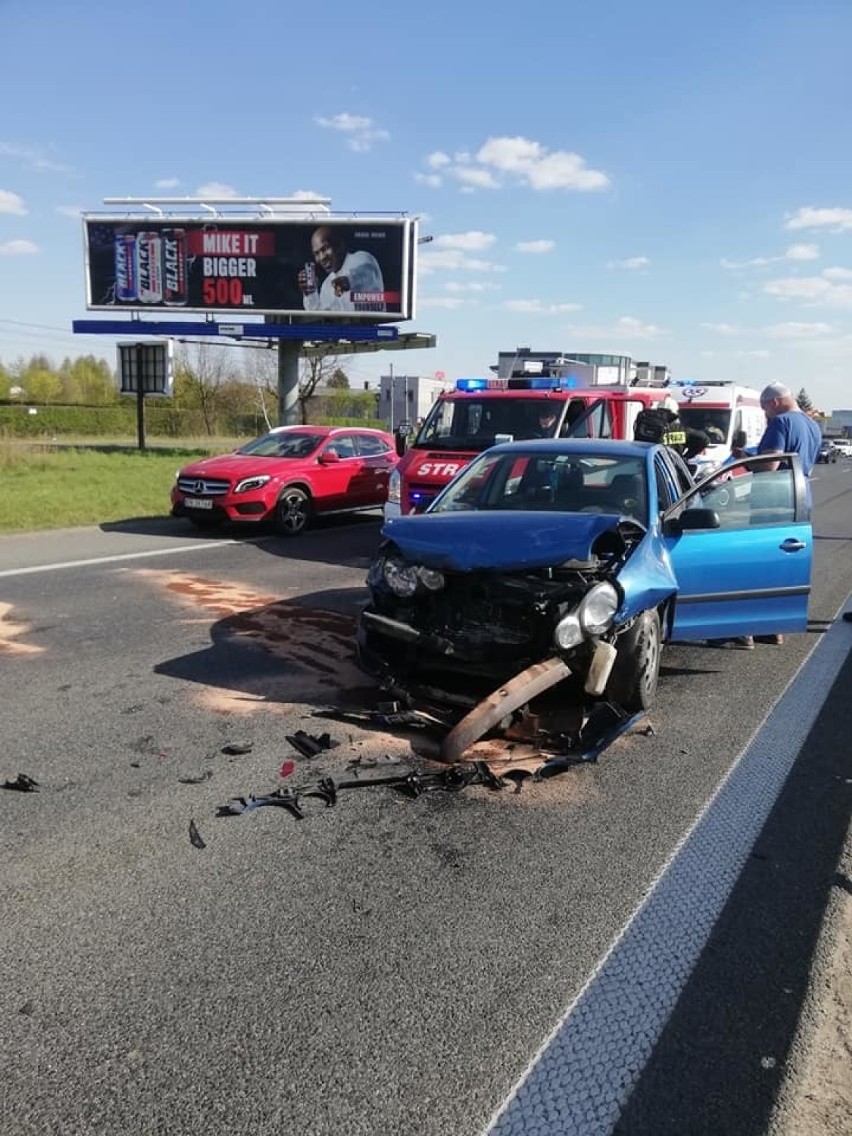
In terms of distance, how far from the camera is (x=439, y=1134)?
6.60 feet

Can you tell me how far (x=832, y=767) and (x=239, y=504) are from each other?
906 cm

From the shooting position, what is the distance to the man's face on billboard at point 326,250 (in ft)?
93.2

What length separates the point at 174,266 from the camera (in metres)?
29.2

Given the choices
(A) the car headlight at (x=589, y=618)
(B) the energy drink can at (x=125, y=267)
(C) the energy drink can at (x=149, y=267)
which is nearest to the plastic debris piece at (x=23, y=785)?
Result: (A) the car headlight at (x=589, y=618)

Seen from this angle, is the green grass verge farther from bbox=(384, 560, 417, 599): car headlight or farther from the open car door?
the open car door

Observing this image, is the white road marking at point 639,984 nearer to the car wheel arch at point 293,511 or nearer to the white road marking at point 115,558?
the white road marking at point 115,558

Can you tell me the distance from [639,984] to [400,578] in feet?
8.49

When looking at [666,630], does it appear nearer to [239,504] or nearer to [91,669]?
[91,669]

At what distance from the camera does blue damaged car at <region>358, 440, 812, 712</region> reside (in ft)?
14.2

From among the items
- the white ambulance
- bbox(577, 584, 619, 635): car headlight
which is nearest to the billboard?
the white ambulance

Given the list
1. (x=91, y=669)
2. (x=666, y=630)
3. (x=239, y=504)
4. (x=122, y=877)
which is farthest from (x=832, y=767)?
(x=239, y=504)

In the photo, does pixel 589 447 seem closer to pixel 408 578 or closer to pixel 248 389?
pixel 408 578

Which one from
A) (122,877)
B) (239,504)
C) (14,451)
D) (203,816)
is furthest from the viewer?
(14,451)

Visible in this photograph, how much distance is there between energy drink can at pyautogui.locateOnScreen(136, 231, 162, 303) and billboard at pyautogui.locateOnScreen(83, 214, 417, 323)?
1.3 inches
